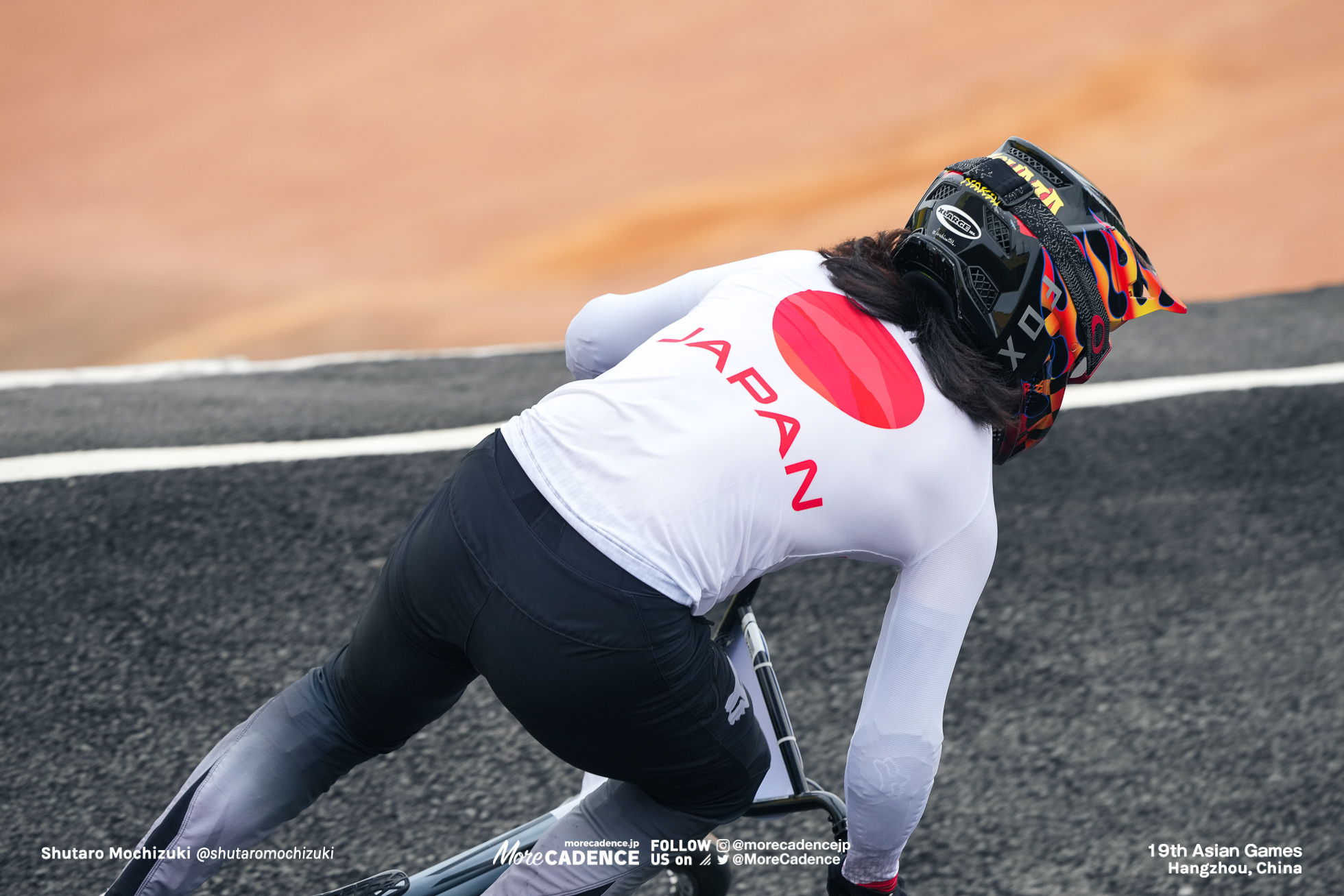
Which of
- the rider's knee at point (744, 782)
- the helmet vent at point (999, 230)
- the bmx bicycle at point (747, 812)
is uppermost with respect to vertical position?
the helmet vent at point (999, 230)

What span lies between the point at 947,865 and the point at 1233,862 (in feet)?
2.50

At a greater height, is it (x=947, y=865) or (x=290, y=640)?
(x=290, y=640)

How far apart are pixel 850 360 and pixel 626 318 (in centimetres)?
55

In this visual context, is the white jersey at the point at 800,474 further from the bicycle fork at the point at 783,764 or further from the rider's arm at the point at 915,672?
the bicycle fork at the point at 783,764

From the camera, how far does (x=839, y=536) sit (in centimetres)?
171

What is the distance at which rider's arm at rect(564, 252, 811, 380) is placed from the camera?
6.62ft

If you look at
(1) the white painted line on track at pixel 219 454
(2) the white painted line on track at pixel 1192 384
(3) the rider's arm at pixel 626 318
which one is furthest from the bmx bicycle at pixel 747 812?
(2) the white painted line on track at pixel 1192 384

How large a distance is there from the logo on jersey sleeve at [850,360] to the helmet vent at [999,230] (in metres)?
0.26

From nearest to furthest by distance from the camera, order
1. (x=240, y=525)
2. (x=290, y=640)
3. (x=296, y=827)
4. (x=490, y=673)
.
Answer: (x=490, y=673) < (x=296, y=827) < (x=290, y=640) < (x=240, y=525)

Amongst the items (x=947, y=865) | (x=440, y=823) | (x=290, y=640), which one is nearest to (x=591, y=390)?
(x=440, y=823)

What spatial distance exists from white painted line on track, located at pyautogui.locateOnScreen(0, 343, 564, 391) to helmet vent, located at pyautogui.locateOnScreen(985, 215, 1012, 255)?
3.88 metres

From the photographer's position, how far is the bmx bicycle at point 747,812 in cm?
215

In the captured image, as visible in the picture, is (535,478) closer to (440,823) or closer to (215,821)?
(215,821)

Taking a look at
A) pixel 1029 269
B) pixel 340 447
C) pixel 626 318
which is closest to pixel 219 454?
pixel 340 447
